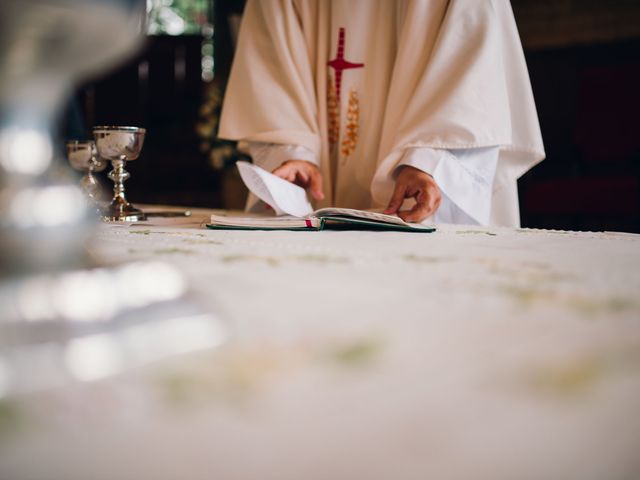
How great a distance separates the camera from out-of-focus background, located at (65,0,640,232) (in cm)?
404

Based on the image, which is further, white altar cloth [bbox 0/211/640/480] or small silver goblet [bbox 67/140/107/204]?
small silver goblet [bbox 67/140/107/204]

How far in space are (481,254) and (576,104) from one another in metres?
5.00

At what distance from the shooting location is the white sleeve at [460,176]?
1.33 metres

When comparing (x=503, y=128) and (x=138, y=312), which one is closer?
(x=138, y=312)

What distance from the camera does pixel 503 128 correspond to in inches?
56.0

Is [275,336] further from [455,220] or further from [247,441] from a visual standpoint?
[455,220]

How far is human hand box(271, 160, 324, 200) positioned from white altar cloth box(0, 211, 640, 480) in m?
0.93

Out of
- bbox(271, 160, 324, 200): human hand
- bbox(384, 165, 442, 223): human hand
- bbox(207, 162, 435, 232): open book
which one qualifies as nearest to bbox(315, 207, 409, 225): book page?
bbox(207, 162, 435, 232): open book

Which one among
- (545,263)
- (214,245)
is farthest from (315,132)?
(545,263)

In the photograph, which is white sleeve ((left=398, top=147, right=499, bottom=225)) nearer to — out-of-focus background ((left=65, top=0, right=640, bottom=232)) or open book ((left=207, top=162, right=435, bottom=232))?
open book ((left=207, top=162, right=435, bottom=232))

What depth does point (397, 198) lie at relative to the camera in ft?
4.33

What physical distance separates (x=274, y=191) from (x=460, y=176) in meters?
0.49

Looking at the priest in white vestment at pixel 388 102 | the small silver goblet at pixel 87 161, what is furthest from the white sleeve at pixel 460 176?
the small silver goblet at pixel 87 161

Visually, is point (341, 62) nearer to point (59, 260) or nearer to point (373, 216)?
point (373, 216)
